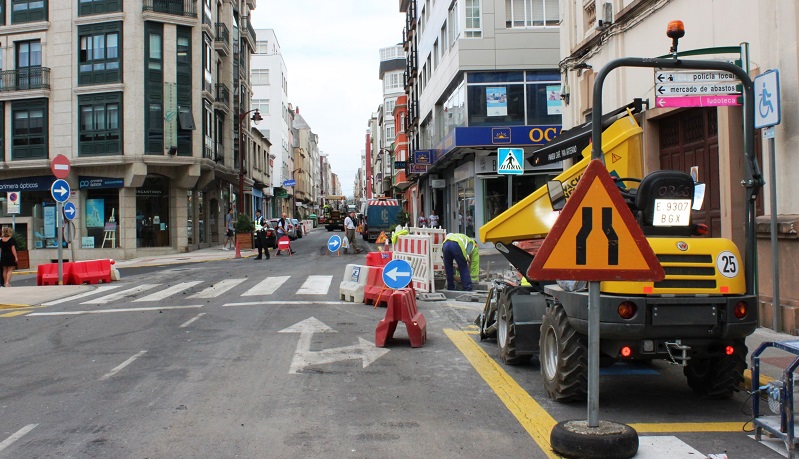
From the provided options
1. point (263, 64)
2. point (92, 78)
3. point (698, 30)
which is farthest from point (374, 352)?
point (263, 64)

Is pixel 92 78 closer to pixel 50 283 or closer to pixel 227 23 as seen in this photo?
pixel 227 23

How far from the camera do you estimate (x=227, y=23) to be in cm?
4094

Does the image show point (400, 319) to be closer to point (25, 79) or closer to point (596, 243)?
point (596, 243)

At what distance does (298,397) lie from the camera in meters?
6.14

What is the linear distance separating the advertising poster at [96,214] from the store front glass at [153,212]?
1.59 m

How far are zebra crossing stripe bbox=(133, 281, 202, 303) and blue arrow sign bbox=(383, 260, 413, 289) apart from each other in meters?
6.37

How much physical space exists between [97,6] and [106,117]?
528 centimetres

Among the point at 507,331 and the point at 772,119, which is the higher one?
the point at 772,119

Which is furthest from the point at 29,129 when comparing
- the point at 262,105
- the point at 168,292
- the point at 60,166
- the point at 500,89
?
the point at 262,105

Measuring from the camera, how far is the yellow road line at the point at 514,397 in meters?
5.04

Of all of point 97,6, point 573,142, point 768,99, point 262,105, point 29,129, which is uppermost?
point 262,105

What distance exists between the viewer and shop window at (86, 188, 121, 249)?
3197 centimetres

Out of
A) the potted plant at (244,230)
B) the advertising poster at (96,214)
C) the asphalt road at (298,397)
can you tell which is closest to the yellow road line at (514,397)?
the asphalt road at (298,397)

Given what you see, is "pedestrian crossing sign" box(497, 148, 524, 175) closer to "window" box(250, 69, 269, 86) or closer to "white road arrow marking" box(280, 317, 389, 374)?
"white road arrow marking" box(280, 317, 389, 374)
